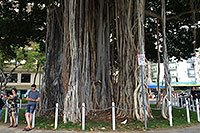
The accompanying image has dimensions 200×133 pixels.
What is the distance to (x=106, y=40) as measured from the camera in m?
8.62

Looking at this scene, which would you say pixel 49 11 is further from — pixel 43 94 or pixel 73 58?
pixel 43 94

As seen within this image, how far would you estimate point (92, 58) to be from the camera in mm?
7898

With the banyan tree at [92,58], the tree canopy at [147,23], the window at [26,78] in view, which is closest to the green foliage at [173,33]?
the tree canopy at [147,23]

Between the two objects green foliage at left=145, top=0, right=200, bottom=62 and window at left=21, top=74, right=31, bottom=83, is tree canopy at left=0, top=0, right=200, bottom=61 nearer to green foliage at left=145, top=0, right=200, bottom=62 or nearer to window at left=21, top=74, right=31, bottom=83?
green foliage at left=145, top=0, right=200, bottom=62

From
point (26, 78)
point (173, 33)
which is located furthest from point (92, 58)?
point (26, 78)

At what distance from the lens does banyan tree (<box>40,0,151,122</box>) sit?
6.38 metres

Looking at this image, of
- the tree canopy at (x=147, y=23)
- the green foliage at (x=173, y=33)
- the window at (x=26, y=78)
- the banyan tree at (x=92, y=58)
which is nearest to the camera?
the banyan tree at (x=92, y=58)

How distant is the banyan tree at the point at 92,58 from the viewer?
638cm

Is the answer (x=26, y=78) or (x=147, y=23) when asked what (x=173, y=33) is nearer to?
(x=147, y=23)

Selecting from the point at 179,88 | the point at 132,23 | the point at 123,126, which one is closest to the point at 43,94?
the point at 123,126

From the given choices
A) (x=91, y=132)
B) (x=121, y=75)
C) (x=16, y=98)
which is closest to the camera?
(x=91, y=132)

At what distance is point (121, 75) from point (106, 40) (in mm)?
2305

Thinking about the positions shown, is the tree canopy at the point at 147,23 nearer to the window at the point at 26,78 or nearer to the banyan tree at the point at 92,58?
the banyan tree at the point at 92,58

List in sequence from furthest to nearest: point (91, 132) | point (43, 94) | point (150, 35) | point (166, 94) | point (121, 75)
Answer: point (150, 35) → point (43, 94) → point (121, 75) → point (166, 94) → point (91, 132)
